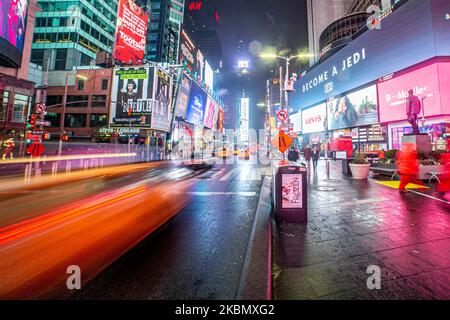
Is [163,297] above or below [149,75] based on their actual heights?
below

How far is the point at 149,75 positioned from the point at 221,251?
153 feet

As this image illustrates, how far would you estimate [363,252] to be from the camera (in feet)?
11.0

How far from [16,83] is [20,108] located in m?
3.70

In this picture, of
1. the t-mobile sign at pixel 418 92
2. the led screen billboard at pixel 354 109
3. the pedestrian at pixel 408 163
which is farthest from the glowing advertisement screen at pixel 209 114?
the pedestrian at pixel 408 163

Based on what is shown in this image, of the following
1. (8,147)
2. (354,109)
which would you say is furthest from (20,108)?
(354,109)

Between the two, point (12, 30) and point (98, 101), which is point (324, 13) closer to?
point (98, 101)

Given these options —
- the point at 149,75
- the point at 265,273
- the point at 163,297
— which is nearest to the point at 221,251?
the point at 265,273

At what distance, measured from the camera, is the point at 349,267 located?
9.50ft

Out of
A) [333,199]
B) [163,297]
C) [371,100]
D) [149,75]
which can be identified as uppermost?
[149,75]

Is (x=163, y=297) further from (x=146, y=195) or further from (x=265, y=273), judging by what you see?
(x=146, y=195)

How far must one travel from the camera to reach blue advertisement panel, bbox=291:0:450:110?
1022 inches

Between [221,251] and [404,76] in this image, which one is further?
[404,76]
